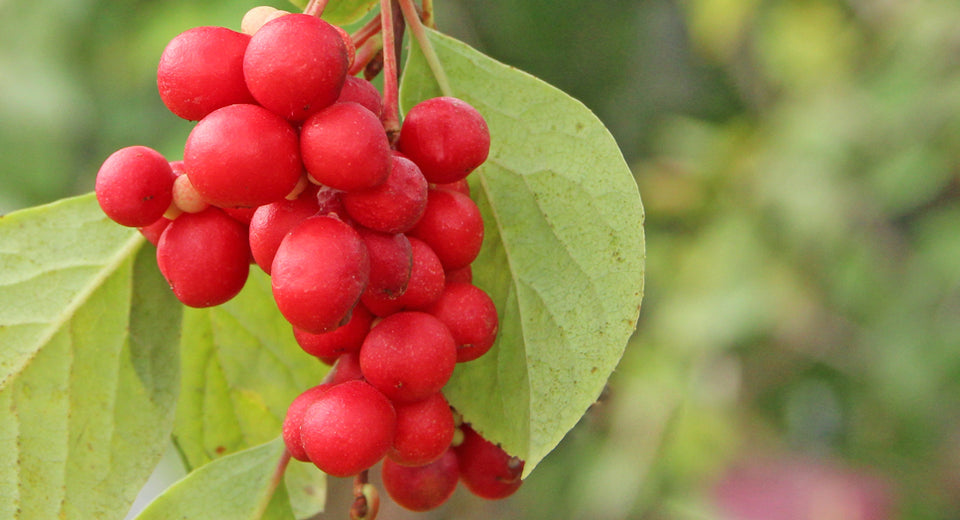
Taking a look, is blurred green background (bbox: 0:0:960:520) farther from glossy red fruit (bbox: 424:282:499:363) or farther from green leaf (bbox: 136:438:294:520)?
glossy red fruit (bbox: 424:282:499:363)

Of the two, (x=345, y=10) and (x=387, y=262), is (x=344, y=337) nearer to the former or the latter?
(x=387, y=262)

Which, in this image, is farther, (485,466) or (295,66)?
(485,466)

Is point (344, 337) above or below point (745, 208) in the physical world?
above

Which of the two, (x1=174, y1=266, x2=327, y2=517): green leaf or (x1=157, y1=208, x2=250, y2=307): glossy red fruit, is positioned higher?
(x1=157, y1=208, x2=250, y2=307): glossy red fruit

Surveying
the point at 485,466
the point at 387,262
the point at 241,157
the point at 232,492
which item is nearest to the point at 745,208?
the point at 485,466

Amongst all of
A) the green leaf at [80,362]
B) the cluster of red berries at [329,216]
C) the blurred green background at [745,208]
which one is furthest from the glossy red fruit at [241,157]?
the blurred green background at [745,208]

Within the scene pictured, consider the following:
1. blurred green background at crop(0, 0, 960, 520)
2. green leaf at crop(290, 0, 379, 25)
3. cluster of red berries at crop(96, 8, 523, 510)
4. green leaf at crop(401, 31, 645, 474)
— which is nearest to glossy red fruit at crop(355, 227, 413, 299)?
cluster of red berries at crop(96, 8, 523, 510)
